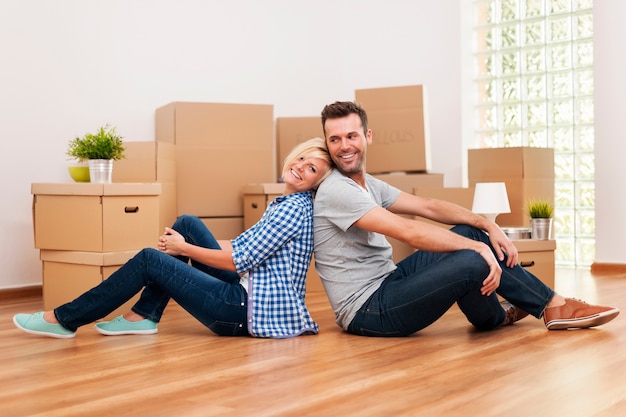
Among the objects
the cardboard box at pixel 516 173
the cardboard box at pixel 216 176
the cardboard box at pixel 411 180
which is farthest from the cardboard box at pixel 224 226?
the cardboard box at pixel 516 173

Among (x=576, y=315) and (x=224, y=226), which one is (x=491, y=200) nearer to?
(x=224, y=226)

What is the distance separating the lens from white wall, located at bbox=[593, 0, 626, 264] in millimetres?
4746

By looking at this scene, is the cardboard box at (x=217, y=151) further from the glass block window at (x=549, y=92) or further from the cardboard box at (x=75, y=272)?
the glass block window at (x=549, y=92)

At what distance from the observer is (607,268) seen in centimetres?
479

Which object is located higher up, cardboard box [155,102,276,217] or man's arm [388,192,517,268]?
cardboard box [155,102,276,217]

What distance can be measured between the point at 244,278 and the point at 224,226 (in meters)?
1.65

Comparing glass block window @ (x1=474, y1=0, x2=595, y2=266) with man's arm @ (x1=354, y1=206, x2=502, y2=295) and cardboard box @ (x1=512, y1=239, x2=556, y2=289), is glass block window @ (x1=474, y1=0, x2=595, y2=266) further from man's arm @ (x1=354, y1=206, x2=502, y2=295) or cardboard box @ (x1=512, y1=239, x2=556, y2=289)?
man's arm @ (x1=354, y1=206, x2=502, y2=295)

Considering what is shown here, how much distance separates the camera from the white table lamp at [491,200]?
401 centimetres

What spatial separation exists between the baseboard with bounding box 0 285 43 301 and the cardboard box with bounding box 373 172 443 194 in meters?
1.78

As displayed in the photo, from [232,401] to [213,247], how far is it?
980mm

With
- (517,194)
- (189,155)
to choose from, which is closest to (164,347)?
(189,155)

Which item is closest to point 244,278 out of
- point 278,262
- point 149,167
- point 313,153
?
point 278,262

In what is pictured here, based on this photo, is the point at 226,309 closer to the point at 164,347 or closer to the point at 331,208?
Result: the point at 164,347

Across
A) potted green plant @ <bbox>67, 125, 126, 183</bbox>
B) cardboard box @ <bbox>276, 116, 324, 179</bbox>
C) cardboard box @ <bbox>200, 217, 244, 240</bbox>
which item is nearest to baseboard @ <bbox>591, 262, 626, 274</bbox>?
cardboard box @ <bbox>276, 116, 324, 179</bbox>
